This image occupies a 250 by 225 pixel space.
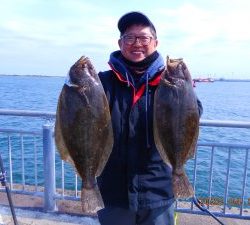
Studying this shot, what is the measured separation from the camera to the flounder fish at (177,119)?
2.59 m

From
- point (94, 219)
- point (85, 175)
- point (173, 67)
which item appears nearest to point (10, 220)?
point (94, 219)

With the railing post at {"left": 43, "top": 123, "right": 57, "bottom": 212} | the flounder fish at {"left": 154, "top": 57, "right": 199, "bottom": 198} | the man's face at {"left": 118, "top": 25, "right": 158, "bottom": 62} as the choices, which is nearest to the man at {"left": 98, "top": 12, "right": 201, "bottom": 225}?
the man's face at {"left": 118, "top": 25, "right": 158, "bottom": 62}

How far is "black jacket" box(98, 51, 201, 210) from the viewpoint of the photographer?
3004 millimetres

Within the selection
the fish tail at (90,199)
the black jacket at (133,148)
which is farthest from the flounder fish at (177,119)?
the fish tail at (90,199)

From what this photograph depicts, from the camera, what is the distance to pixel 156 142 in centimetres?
283

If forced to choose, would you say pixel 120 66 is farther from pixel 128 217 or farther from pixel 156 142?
pixel 128 217

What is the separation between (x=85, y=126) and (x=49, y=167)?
2696 mm

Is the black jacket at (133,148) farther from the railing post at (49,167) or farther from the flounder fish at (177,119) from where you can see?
the railing post at (49,167)

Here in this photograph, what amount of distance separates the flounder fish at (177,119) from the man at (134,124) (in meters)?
0.26

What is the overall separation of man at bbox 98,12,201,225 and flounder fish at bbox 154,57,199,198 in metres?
0.26

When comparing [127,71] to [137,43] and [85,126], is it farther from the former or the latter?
[85,126]

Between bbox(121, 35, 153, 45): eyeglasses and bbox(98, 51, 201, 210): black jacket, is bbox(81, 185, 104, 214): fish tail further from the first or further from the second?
bbox(121, 35, 153, 45): eyeglasses

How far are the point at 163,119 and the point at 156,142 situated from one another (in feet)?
0.74

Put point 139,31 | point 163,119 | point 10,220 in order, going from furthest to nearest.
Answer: point 10,220
point 139,31
point 163,119
